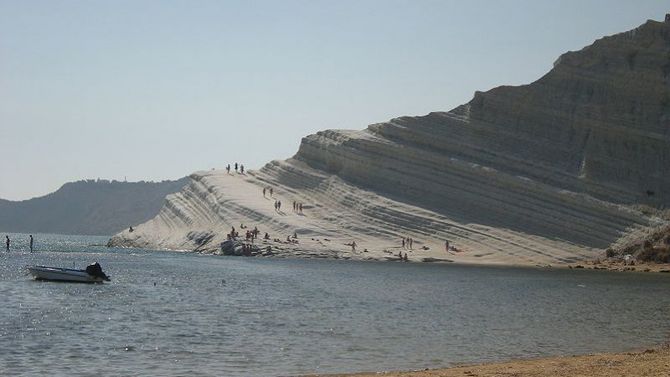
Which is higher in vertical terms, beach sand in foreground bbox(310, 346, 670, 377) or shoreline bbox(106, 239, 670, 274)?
shoreline bbox(106, 239, 670, 274)

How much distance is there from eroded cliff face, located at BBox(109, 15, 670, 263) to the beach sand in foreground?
140ft

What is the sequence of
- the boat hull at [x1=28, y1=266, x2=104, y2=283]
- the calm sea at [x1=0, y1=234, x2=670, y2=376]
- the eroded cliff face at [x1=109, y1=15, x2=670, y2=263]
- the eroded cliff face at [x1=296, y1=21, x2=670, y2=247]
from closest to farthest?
the calm sea at [x1=0, y1=234, x2=670, y2=376], the boat hull at [x1=28, y1=266, x2=104, y2=283], the eroded cliff face at [x1=109, y1=15, x2=670, y2=263], the eroded cliff face at [x1=296, y1=21, x2=670, y2=247]

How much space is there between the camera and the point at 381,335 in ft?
86.8

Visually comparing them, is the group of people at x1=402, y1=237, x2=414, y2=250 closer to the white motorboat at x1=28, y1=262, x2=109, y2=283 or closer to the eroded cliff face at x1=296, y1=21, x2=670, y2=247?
the eroded cliff face at x1=296, y1=21, x2=670, y2=247

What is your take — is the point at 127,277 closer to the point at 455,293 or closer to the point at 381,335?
the point at 455,293

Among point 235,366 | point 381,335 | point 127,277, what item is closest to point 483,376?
point 235,366

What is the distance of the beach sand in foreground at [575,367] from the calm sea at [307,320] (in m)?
1.56

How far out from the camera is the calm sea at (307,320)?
72.4ft

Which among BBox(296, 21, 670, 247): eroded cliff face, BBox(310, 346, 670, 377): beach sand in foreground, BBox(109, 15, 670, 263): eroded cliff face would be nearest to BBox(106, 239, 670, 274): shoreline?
BBox(109, 15, 670, 263): eroded cliff face

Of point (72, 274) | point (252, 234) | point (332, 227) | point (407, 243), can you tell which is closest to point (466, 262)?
point (407, 243)

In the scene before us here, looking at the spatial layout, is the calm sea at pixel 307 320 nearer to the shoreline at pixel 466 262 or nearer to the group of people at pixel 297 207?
the shoreline at pixel 466 262

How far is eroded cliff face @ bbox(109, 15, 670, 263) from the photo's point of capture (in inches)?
2648

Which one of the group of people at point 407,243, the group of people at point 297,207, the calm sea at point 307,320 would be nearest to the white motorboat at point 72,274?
the calm sea at point 307,320

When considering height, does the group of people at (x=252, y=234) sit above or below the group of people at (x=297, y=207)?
below
